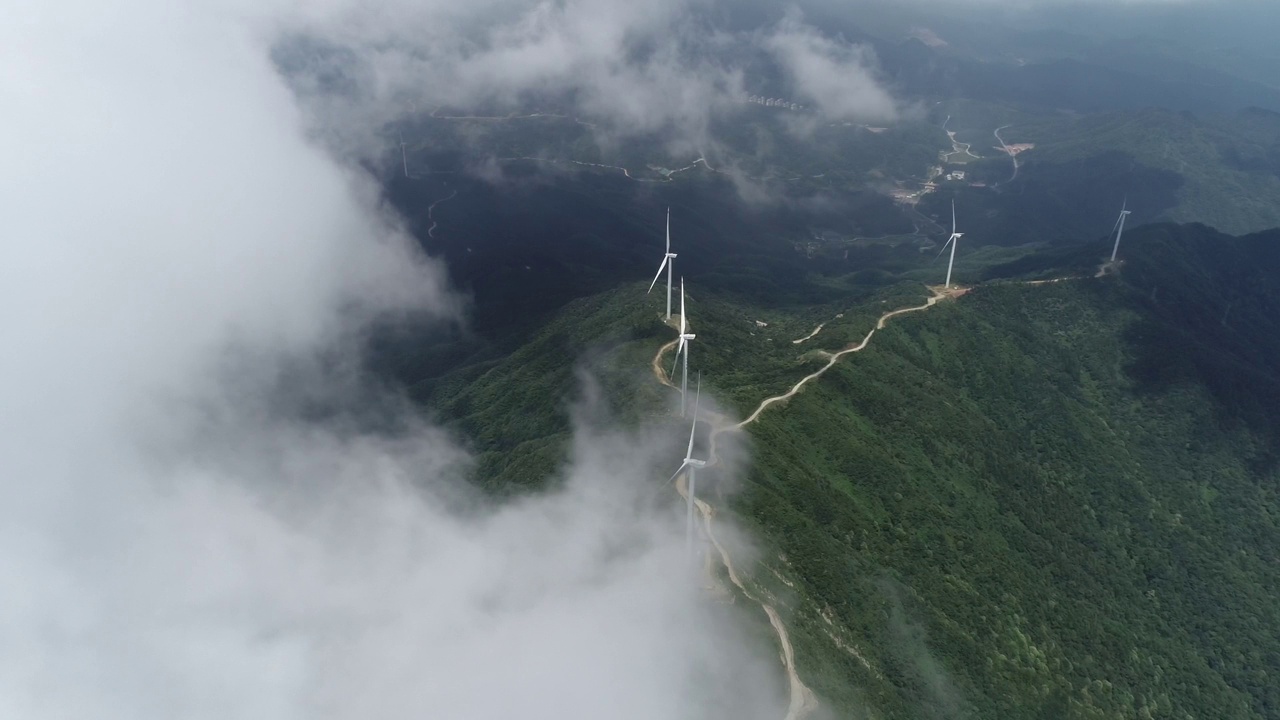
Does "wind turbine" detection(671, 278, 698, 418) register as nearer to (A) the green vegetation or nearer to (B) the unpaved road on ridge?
(B) the unpaved road on ridge

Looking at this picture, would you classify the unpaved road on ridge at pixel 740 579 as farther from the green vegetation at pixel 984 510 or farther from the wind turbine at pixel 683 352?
the wind turbine at pixel 683 352

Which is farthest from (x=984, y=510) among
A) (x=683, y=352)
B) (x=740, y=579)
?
(x=740, y=579)

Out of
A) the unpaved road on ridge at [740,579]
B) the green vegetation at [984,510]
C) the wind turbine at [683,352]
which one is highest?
the wind turbine at [683,352]

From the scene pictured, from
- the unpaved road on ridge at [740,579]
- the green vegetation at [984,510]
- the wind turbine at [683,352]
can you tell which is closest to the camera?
the unpaved road on ridge at [740,579]

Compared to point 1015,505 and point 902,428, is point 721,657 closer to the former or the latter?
point 902,428

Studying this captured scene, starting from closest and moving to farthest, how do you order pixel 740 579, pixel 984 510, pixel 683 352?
pixel 740 579 → pixel 984 510 → pixel 683 352

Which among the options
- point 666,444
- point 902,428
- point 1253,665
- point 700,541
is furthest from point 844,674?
point 1253,665

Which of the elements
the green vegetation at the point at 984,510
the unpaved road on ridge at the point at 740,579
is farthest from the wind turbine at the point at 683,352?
the green vegetation at the point at 984,510

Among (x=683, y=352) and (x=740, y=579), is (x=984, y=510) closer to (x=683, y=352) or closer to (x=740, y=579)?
(x=683, y=352)

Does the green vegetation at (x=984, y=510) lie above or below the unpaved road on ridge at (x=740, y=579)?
below
